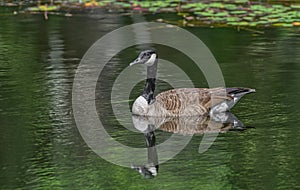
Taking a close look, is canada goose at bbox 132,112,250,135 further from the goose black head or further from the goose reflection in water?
the goose black head

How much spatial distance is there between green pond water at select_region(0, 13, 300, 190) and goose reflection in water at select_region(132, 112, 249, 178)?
145mm

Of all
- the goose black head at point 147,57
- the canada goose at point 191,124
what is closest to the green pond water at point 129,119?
the canada goose at point 191,124

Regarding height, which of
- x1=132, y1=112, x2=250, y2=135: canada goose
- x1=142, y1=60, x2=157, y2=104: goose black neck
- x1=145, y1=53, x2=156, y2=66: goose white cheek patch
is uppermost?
x1=145, y1=53, x2=156, y2=66: goose white cheek patch

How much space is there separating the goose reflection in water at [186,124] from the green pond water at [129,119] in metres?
0.14

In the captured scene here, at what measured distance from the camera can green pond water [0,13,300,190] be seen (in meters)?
8.93

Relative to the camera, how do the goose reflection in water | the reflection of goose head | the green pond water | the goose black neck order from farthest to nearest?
the goose black neck → the goose reflection in water → the reflection of goose head → the green pond water

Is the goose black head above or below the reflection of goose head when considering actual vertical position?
above

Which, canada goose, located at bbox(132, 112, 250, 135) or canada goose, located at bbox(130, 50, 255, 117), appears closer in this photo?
canada goose, located at bbox(132, 112, 250, 135)

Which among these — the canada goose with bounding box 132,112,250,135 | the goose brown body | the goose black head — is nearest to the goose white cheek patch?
the goose black head

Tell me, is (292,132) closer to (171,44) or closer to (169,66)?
(169,66)

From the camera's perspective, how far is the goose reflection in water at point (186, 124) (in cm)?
1088

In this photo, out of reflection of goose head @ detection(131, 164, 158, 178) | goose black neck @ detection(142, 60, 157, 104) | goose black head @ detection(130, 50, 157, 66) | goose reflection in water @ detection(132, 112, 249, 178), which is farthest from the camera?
goose black head @ detection(130, 50, 157, 66)

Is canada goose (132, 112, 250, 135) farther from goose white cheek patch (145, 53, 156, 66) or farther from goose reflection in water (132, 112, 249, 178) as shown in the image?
goose white cheek patch (145, 53, 156, 66)

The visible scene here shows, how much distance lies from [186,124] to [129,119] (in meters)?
0.78
